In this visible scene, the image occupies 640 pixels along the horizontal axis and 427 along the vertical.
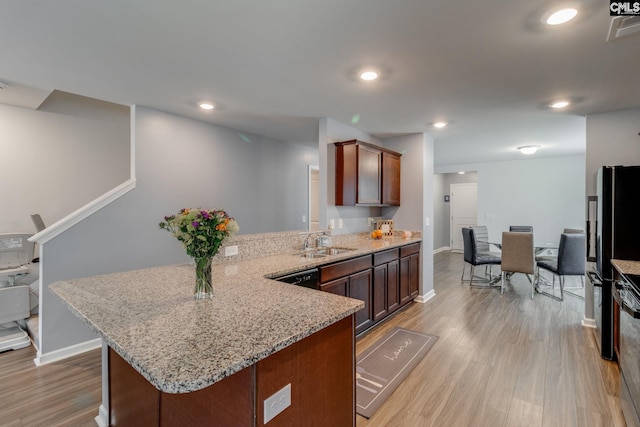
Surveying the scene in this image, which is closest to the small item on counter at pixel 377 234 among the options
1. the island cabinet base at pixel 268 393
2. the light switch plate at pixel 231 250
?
the light switch plate at pixel 231 250

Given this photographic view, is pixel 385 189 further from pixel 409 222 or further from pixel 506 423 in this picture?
pixel 506 423

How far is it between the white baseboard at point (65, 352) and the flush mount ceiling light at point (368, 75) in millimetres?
3466

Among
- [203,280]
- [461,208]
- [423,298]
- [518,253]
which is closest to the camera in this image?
[203,280]

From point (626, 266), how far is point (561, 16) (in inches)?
77.9

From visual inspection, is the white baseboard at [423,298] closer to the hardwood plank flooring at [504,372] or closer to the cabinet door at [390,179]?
the hardwood plank flooring at [504,372]

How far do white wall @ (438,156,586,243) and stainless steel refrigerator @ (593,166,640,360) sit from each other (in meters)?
4.15

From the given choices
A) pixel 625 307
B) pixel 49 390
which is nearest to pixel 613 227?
pixel 625 307

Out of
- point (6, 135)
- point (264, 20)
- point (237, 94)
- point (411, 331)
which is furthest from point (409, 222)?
point (6, 135)

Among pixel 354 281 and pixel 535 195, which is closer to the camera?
pixel 354 281

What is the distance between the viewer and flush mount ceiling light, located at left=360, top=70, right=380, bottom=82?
237 cm

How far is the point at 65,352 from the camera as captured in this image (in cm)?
277

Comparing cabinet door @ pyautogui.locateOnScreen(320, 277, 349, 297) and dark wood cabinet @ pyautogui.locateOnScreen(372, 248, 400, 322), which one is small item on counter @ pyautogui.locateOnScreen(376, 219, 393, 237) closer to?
dark wood cabinet @ pyautogui.locateOnScreen(372, 248, 400, 322)

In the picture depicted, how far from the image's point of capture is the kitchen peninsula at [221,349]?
956 millimetres

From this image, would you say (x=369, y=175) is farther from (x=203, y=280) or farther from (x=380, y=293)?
(x=203, y=280)
